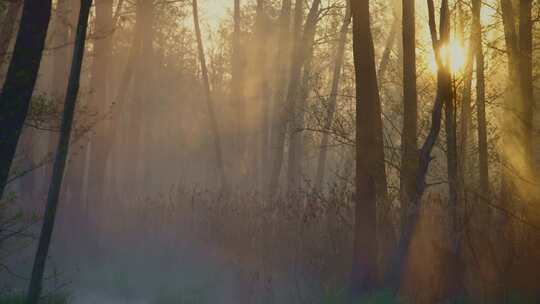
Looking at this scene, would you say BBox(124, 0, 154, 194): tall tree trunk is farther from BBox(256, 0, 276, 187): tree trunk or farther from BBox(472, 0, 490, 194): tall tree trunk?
BBox(472, 0, 490, 194): tall tree trunk

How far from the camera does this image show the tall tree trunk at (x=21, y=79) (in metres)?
8.36

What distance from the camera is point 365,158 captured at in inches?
396

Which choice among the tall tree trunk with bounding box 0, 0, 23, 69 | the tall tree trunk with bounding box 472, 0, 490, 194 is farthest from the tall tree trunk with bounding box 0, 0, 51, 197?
the tall tree trunk with bounding box 472, 0, 490, 194

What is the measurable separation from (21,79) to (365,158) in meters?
4.91

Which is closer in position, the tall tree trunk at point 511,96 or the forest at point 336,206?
the forest at point 336,206

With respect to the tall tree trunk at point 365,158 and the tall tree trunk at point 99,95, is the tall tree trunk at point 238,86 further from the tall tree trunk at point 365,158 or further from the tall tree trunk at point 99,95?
the tall tree trunk at point 365,158

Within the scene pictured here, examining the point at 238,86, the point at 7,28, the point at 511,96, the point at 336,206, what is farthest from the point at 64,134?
the point at 238,86

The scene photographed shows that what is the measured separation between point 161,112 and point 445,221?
113 feet

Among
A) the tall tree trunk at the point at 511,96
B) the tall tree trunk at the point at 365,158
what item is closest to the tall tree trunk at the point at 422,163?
the tall tree trunk at the point at 365,158

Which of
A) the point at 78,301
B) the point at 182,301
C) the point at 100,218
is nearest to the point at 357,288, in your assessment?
the point at 182,301

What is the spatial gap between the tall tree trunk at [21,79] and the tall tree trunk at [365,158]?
14.8 ft

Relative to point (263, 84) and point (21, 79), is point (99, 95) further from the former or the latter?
point (263, 84)

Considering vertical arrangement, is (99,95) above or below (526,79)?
above

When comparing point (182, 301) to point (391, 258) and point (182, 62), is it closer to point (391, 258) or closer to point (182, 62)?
point (391, 258)
